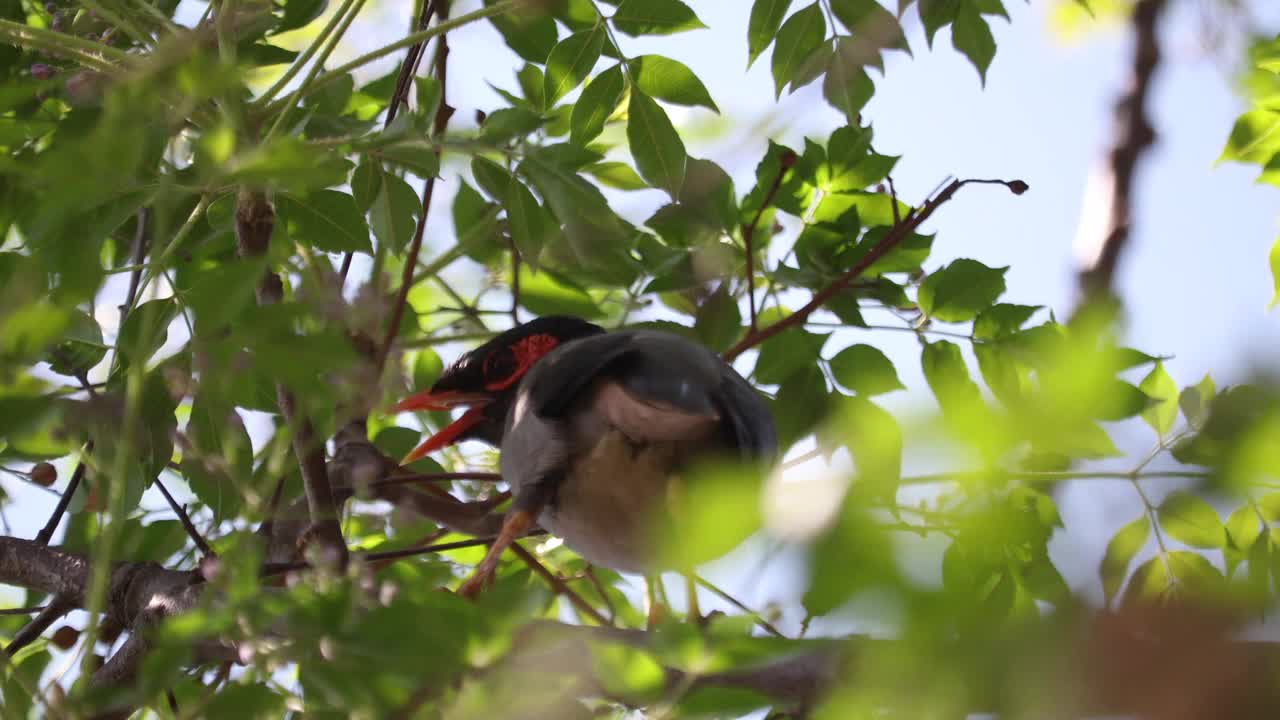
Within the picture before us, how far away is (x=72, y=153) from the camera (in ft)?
2.17

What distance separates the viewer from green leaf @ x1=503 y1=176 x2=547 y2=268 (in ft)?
4.66

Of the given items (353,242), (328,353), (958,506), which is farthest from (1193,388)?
(353,242)

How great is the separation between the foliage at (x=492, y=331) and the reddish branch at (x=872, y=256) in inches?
0.4

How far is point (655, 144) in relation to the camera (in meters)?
1.49

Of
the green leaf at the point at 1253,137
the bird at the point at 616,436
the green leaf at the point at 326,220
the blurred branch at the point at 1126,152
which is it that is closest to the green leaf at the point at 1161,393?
the blurred branch at the point at 1126,152

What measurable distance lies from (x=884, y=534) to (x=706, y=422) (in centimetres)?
77

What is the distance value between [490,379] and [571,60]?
476 mm

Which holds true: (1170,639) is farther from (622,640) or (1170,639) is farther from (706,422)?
(706,422)

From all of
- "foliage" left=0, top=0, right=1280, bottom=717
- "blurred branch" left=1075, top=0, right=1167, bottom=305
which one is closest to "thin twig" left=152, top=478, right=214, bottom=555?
"foliage" left=0, top=0, right=1280, bottom=717

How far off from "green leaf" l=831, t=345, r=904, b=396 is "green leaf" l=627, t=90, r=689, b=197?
1.12 feet

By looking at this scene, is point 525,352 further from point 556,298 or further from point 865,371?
point 865,371

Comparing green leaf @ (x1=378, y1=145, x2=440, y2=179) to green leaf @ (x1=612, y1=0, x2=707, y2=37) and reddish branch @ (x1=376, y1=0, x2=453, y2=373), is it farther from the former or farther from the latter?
green leaf @ (x1=612, y1=0, x2=707, y2=37)

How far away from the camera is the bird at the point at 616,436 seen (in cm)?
122

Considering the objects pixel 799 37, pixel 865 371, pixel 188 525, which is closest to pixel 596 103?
pixel 799 37
